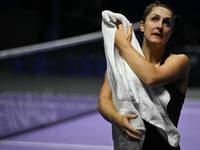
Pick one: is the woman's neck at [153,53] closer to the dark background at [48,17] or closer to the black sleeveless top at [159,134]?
the black sleeveless top at [159,134]

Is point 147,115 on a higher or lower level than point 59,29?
higher

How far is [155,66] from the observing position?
1903 mm

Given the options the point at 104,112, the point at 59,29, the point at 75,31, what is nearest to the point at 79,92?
the point at 75,31

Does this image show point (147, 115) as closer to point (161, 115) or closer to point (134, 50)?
point (161, 115)

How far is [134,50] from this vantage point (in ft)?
5.78

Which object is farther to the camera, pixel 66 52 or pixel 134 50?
pixel 66 52

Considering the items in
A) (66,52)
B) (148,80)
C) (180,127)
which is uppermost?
(148,80)

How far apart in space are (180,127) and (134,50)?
328 cm

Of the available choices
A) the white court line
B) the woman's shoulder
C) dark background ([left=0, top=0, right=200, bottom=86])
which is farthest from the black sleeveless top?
dark background ([left=0, top=0, right=200, bottom=86])

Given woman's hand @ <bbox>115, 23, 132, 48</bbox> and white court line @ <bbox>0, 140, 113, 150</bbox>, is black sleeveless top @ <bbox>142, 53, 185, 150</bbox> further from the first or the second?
white court line @ <bbox>0, 140, 113, 150</bbox>

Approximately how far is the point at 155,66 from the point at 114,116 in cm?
38

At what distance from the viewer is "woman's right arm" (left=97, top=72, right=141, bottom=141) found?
163 cm

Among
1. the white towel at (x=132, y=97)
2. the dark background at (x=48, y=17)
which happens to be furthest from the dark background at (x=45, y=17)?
the white towel at (x=132, y=97)

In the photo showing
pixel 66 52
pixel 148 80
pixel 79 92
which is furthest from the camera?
pixel 79 92
